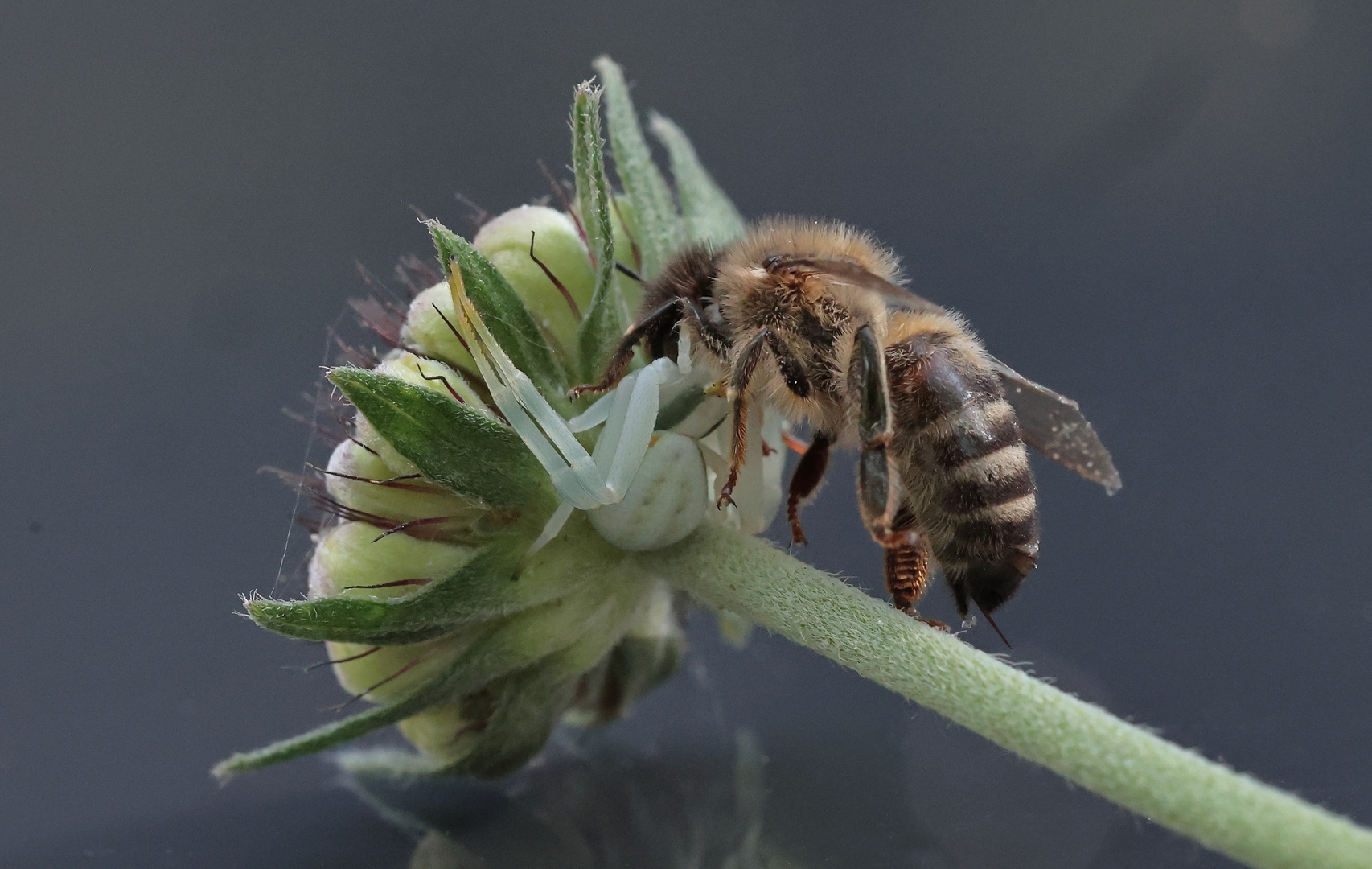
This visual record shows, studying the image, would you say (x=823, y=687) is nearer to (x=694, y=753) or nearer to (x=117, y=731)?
(x=694, y=753)

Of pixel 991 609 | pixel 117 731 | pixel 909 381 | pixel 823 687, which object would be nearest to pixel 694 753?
pixel 823 687

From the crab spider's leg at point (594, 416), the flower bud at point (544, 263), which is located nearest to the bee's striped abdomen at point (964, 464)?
the crab spider's leg at point (594, 416)

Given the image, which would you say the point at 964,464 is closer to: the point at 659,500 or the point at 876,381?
the point at 876,381

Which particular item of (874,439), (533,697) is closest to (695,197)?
(874,439)

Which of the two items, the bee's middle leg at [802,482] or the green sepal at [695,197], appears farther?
the green sepal at [695,197]

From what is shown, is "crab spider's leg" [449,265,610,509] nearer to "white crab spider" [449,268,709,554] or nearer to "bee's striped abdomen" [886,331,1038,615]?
"white crab spider" [449,268,709,554]

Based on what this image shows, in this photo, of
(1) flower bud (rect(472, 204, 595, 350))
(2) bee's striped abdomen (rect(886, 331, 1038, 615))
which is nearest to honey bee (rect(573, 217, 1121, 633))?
(2) bee's striped abdomen (rect(886, 331, 1038, 615))

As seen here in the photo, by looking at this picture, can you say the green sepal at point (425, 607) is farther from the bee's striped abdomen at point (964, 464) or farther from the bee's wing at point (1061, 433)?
the bee's wing at point (1061, 433)
